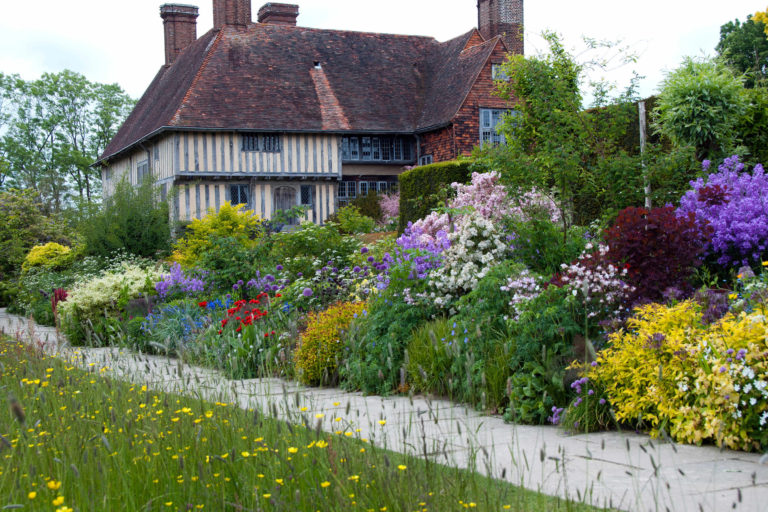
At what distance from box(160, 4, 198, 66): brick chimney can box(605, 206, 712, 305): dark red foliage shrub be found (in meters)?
31.7

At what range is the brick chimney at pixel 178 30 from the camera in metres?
34.1

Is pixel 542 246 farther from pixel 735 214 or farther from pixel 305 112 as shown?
pixel 305 112

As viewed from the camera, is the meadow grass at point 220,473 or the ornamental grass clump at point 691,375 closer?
the meadow grass at point 220,473

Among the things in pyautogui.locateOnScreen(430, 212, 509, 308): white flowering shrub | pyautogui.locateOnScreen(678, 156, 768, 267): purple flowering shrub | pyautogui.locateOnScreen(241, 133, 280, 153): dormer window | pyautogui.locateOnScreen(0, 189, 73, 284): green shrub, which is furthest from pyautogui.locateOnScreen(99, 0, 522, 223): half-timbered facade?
pyautogui.locateOnScreen(678, 156, 768, 267): purple flowering shrub

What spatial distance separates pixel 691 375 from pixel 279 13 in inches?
1179

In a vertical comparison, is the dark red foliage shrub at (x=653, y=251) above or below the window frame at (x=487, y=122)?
below

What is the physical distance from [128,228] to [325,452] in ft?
49.1

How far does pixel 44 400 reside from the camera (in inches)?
178

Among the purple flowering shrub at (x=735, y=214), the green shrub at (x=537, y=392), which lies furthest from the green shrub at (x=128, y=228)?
the green shrub at (x=537, y=392)

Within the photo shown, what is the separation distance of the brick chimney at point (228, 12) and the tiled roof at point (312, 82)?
395 mm

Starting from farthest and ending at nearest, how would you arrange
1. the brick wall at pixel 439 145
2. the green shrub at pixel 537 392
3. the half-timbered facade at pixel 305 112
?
the brick wall at pixel 439 145
the half-timbered facade at pixel 305 112
the green shrub at pixel 537 392

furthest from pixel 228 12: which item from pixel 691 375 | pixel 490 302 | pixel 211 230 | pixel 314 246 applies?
pixel 691 375

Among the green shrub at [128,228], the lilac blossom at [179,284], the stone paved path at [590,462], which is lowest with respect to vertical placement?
the stone paved path at [590,462]

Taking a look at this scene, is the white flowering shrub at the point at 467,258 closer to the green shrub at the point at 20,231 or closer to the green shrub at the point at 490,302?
the green shrub at the point at 490,302
